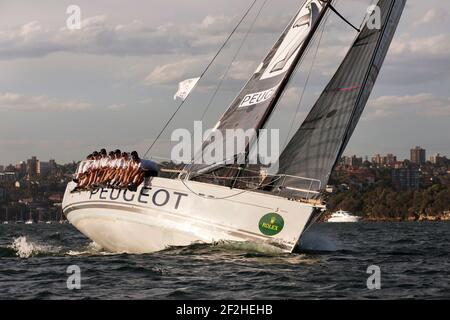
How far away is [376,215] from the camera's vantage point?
4604 inches

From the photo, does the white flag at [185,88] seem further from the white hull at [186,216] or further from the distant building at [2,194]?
the distant building at [2,194]

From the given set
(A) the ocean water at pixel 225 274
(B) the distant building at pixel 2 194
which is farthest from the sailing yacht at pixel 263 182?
(B) the distant building at pixel 2 194

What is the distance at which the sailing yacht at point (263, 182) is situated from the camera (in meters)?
18.9

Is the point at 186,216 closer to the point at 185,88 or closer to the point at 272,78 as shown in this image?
the point at 185,88

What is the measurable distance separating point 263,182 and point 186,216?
6.72ft

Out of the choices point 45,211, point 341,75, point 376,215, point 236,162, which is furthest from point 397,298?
point 45,211

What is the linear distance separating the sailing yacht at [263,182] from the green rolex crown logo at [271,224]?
0.07ft

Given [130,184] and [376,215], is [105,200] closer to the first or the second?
[130,184]

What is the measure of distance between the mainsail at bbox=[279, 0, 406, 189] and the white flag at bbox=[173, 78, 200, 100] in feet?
9.01

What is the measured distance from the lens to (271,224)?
18.8m

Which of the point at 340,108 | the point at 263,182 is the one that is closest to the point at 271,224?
the point at 263,182

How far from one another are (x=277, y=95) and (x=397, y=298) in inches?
289

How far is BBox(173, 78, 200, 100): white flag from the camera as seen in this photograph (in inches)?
797

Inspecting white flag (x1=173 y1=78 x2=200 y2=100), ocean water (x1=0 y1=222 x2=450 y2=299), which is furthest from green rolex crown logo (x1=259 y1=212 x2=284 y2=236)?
white flag (x1=173 y1=78 x2=200 y2=100)
